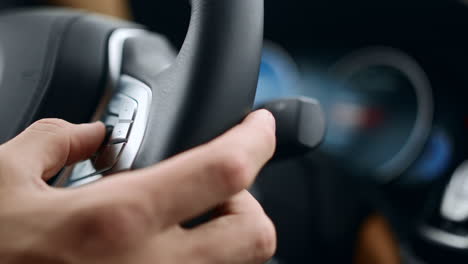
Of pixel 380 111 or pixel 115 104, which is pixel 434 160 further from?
pixel 115 104

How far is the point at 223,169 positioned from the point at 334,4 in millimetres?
1403

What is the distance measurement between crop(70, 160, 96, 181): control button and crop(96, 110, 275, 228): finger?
104mm

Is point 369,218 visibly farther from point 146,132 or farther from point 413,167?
point 146,132

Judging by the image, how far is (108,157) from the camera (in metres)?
0.33

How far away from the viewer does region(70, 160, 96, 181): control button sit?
13.6 inches

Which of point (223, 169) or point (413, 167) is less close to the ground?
point (223, 169)

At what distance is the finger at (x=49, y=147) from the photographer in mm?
287

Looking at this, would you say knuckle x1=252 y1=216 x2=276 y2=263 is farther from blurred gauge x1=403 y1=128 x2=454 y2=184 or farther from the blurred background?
blurred gauge x1=403 y1=128 x2=454 y2=184

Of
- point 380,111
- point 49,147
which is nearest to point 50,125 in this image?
point 49,147

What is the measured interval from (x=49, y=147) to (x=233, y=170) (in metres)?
0.11

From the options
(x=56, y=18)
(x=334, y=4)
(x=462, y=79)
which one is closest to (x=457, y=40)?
(x=462, y=79)

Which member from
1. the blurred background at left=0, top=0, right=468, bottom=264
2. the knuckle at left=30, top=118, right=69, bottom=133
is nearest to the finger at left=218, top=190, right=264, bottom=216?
the knuckle at left=30, top=118, right=69, bottom=133

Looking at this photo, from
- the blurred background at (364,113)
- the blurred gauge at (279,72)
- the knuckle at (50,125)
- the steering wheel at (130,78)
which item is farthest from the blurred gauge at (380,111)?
the knuckle at (50,125)

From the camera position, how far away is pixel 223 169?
0.25 meters
